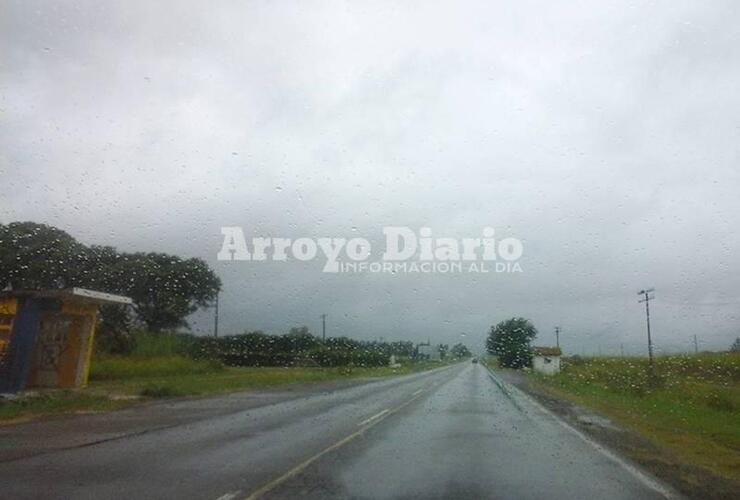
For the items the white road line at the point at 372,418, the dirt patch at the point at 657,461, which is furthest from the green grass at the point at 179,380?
the dirt patch at the point at 657,461

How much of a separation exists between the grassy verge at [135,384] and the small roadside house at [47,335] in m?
1.22

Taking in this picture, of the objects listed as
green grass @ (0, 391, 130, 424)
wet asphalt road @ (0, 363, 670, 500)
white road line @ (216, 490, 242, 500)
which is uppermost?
green grass @ (0, 391, 130, 424)

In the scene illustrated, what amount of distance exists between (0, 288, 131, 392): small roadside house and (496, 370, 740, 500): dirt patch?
17.2 metres

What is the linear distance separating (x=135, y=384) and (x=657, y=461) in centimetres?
2616

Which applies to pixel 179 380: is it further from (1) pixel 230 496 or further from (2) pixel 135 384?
(1) pixel 230 496

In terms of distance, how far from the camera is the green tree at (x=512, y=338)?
111 ft

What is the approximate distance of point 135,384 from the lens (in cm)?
3384

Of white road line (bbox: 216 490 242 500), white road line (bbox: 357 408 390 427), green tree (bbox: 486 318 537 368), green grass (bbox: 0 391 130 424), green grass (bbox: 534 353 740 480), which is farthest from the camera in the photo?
green tree (bbox: 486 318 537 368)

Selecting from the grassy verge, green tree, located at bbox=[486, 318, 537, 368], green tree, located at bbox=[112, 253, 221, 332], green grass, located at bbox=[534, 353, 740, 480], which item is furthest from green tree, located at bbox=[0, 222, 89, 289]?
green grass, located at bbox=[534, 353, 740, 480]

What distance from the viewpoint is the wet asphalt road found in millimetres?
9148

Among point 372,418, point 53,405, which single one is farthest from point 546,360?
point 53,405

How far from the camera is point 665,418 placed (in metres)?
21.7

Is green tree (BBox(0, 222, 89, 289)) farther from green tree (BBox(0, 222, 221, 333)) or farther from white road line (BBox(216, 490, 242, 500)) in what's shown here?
white road line (BBox(216, 490, 242, 500))

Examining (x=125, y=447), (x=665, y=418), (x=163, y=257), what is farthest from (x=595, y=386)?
(x=125, y=447)
